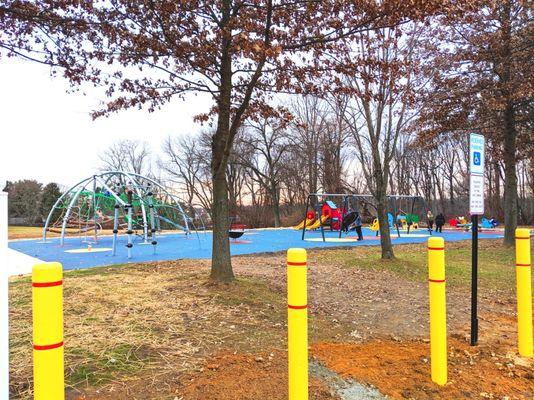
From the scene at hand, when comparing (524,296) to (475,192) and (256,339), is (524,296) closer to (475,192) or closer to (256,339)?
(475,192)

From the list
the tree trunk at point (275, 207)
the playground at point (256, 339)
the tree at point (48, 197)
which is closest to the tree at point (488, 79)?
the playground at point (256, 339)

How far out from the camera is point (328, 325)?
5332mm

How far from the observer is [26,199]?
44781mm

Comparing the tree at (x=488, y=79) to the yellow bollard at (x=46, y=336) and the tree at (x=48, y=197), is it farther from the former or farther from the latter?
the tree at (x=48, y=197)

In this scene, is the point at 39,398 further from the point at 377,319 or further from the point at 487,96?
the point at 487,96

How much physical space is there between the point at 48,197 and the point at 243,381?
46.1 metres

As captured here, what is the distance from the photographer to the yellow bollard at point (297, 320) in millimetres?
2676

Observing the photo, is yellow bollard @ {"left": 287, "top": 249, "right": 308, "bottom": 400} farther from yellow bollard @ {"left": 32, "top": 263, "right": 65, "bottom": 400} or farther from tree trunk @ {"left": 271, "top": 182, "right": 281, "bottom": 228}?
tree trunk @ {"left": 271, "top": 182, "right": 281, "bottom": 228}

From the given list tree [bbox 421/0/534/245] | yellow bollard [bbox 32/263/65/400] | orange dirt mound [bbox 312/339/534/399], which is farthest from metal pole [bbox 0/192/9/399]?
tree [bbox 421/0/534/245]

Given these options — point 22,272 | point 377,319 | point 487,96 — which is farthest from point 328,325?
point 487,96

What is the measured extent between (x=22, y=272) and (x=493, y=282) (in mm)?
10293

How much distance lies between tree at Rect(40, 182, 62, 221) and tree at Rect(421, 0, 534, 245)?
39745mm

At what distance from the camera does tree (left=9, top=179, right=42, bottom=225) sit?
44.6 meters

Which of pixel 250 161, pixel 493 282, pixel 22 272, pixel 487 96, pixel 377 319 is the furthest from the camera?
pixel 250 161
